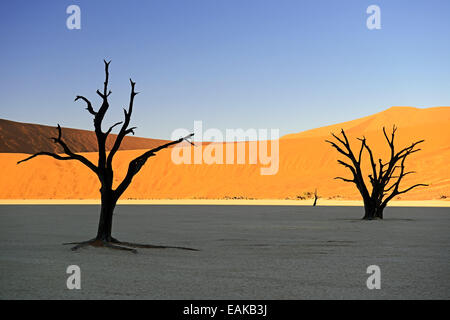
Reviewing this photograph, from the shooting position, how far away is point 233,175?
110 meters

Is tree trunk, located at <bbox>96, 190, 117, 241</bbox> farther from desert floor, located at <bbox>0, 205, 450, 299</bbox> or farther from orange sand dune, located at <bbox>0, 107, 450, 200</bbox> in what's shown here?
orange sand dune, located at <bbox>0, 107, 450, 200</bbox>

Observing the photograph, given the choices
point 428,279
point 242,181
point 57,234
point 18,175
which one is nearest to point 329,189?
point 242,181

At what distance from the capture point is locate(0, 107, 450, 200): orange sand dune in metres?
89.8

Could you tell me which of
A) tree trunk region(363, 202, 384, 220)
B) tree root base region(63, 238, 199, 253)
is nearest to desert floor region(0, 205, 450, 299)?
tree root base region(63, 238, 199, 253)

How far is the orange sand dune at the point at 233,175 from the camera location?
295 ft

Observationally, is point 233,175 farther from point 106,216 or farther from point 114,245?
point 114,245

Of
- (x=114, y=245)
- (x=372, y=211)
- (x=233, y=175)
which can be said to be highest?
(x=233, y=175)

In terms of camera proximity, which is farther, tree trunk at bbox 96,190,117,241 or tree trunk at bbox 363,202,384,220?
tree trunk at bbox 363,202,384,220

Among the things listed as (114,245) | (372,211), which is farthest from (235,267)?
(372,211)

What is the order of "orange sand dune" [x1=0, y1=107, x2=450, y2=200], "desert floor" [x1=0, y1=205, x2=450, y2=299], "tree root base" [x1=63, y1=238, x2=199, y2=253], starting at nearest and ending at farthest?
"desert floor" [x1=0, y1=205, x2=450, y2=299], "tree root base" [x1=63, y1=238, x2=199, y2=253], "orange sand dune" [x1=0, y1=107, x2=450, y2=200]

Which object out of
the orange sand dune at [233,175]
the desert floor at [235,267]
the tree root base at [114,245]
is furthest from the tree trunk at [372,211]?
the orange sand dune at [233,175]

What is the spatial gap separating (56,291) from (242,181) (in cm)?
9309
